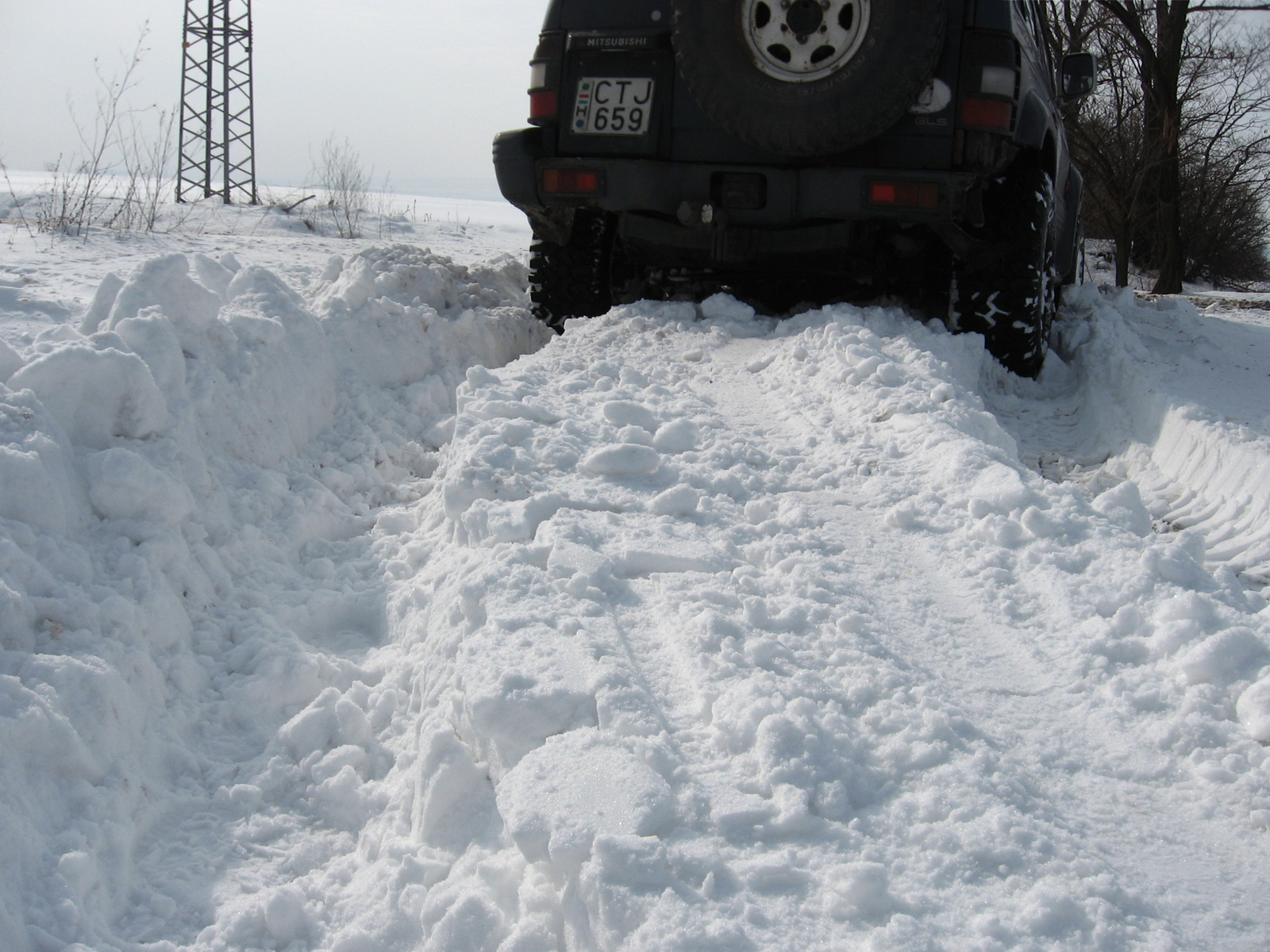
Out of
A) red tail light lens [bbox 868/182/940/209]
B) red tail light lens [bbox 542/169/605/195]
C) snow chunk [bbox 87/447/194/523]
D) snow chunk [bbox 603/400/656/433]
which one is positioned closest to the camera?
snow chunk [bbox 87/447/194/523]

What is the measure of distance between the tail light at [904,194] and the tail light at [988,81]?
0.99 feet

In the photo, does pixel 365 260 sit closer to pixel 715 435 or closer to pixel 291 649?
pixel 715 435

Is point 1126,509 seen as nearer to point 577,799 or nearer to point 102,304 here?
point 577,799

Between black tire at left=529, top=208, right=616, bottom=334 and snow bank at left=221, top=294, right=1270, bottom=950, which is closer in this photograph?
snow bank at left=221, top=294, right=1270, bottom=950

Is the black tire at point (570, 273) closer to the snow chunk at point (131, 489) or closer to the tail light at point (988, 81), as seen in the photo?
the tail light at point (988, 81)

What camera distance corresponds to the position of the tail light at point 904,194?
13.0 ft

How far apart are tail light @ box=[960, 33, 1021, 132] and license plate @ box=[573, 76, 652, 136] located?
1.32m

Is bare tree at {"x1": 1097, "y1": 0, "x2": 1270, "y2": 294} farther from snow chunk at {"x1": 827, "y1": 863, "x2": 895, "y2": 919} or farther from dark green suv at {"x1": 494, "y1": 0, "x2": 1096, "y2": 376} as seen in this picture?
snow chunk at {"x1": 827, "y1": 863, "x2": 895, "y2": 919}

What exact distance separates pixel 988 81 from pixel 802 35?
78cm

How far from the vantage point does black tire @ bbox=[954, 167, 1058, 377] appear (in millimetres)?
4238

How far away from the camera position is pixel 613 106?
4324 mm

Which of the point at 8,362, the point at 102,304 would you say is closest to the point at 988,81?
the point at 102,304

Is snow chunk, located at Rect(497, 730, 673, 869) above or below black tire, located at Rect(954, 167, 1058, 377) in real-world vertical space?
below

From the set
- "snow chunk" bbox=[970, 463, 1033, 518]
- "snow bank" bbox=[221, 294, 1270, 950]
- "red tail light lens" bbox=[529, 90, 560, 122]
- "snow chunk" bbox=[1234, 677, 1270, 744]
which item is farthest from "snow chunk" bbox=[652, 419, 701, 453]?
"red tail light lens" bbox=[529, 90, 560, 122]
